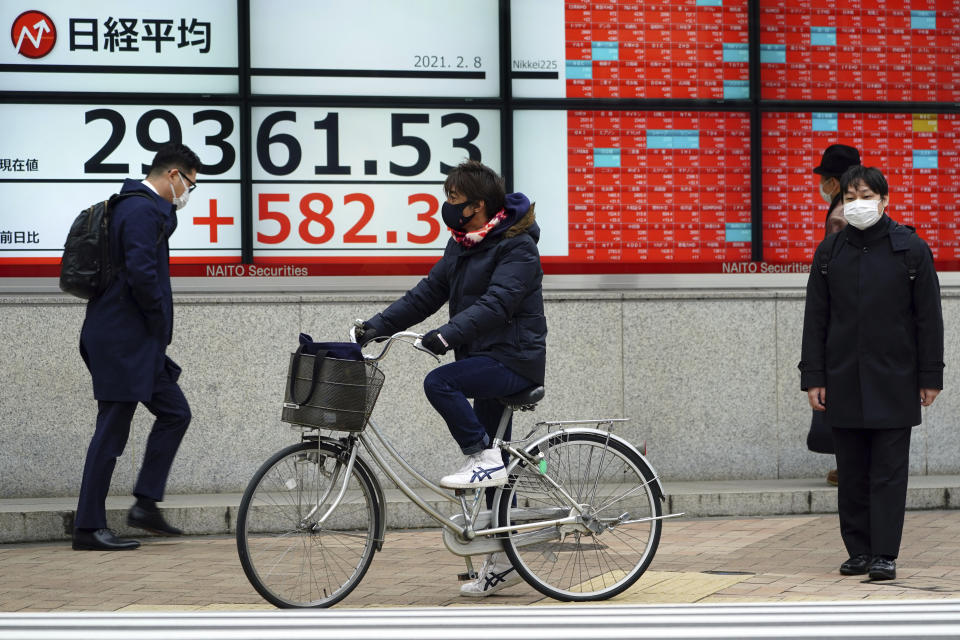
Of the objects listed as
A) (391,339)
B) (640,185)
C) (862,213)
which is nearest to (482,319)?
(391,339)

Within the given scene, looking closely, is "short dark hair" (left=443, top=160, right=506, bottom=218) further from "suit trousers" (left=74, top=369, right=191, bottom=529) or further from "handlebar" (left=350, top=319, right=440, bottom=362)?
"suit trousers" (left=74, top=369, right=191, bottom=529)

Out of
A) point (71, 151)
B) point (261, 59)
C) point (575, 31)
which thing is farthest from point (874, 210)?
point (71, 151)

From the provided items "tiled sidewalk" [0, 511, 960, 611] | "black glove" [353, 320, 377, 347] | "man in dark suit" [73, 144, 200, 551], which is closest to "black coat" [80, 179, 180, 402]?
"man in dark suit" [73, 144, 200, 551]

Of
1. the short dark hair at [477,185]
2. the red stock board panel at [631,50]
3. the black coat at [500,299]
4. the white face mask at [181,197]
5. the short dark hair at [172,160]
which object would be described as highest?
the red stock board panel at [631,50]

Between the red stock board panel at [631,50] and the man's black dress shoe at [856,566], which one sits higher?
the red stock board panel at [631,50]

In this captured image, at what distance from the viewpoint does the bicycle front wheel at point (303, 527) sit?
5.46 metres

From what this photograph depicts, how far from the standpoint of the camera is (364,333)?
588 cm

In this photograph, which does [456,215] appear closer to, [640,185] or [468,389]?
[468,389]

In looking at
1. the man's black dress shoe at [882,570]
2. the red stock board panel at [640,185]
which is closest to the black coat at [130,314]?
the red stock board panel at [640,185]

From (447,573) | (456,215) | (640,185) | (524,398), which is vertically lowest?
(447,573)

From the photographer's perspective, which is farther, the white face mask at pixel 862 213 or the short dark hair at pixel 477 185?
the white face mask at pixel 862 213

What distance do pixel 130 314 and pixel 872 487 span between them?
397cm

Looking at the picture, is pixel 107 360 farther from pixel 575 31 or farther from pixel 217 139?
pixel 575 31

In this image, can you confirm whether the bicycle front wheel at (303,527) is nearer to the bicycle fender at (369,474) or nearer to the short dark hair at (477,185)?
the bicycle fender at (369,474)
